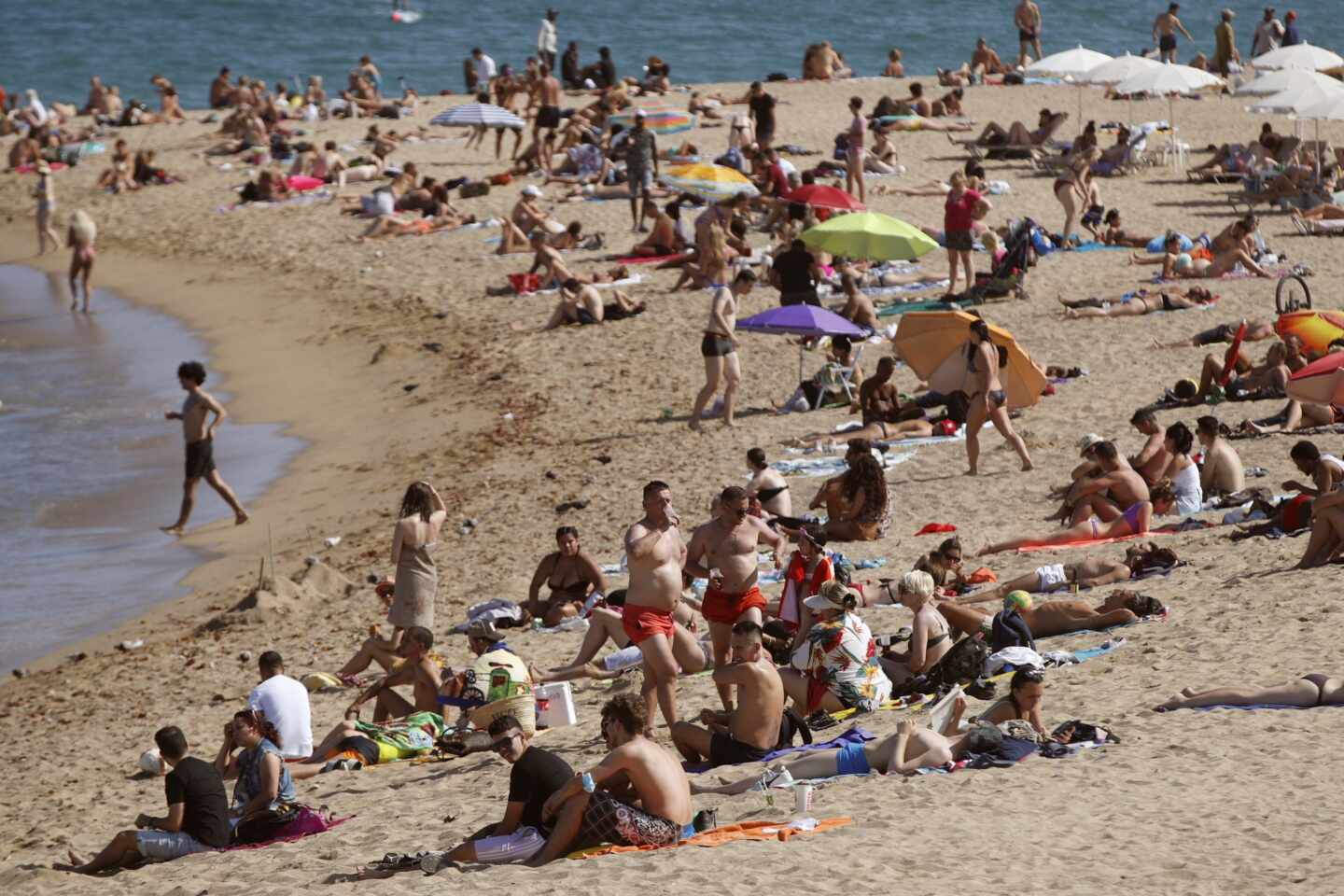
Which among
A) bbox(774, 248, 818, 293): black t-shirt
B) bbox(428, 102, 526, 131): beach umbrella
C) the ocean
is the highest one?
bbox(428, 102, 526, 131): beach umbrella

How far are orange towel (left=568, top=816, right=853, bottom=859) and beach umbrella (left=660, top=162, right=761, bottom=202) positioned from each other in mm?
15284

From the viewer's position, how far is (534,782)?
796 centimetres

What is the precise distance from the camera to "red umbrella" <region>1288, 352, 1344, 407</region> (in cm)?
1259

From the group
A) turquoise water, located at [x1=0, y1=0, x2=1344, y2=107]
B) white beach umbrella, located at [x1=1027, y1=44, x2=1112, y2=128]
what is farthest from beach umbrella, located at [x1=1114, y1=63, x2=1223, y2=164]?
turquoise water, located at [x1=0, y1=0, x2=1344, y2=107]

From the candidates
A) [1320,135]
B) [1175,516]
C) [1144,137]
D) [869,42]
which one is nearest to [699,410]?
[1175,516]

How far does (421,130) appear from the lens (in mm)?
33000

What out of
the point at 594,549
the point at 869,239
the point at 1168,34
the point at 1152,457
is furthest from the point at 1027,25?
the point at 594,549

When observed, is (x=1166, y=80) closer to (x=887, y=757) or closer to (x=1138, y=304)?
(x=1138, y=304)

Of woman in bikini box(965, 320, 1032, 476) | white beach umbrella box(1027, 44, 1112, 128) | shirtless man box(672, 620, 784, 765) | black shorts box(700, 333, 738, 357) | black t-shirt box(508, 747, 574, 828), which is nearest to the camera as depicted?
black t-shirt box(508, 747, 574, 828)

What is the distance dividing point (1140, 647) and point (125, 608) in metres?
7.72

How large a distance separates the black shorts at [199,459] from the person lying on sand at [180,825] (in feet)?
22.9

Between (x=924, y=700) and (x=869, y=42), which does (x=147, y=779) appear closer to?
(x=924, y=700)

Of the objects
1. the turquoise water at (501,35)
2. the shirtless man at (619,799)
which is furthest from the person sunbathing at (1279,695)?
the turquoise water at (501,35)

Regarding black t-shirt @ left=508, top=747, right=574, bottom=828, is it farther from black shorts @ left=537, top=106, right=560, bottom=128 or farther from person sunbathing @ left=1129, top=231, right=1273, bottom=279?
black shorts @ left=537, top=106, right=560, bottom=128
